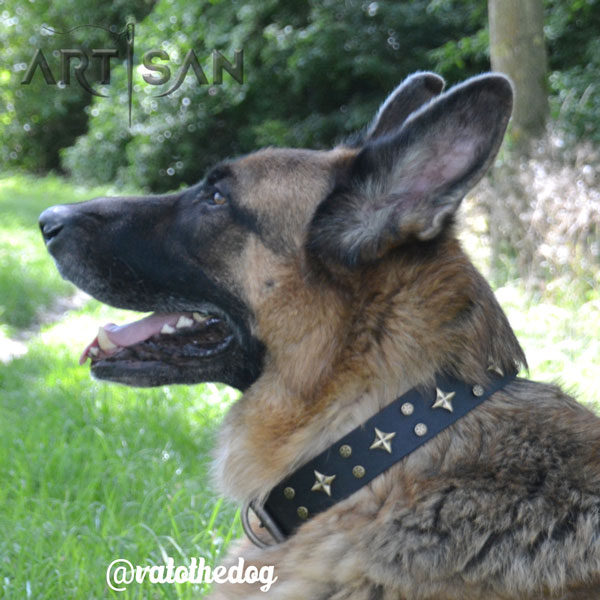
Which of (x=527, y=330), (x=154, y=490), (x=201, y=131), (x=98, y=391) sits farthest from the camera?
(x=201, y=131)

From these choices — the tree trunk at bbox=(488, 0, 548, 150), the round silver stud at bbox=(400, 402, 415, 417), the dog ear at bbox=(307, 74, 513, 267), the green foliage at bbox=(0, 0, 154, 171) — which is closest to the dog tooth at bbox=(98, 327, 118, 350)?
the dog ear at bbox=(307, 74, 513, 267)

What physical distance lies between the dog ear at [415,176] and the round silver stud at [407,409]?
0.41m

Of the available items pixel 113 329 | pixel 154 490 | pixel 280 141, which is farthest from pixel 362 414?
pixel 280 141

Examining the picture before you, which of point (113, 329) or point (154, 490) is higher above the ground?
point (113, 329)

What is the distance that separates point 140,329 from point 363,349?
87 cm

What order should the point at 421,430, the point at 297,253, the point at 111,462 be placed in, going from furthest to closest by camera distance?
the point at 111,462
the point at 297,253
the point at 421,430

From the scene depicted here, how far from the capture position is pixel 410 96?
8.98ft

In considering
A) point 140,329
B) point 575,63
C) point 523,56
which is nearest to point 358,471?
point 140,329

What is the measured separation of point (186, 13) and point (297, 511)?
16.8 m

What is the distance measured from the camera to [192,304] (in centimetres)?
259

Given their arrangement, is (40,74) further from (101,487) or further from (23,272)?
(101,487)

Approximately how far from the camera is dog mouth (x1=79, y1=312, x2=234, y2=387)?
2.53 metres

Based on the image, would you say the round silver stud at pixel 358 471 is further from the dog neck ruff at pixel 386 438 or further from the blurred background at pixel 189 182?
the blurred background at pixel 189 182

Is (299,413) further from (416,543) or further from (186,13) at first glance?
(186,13)
